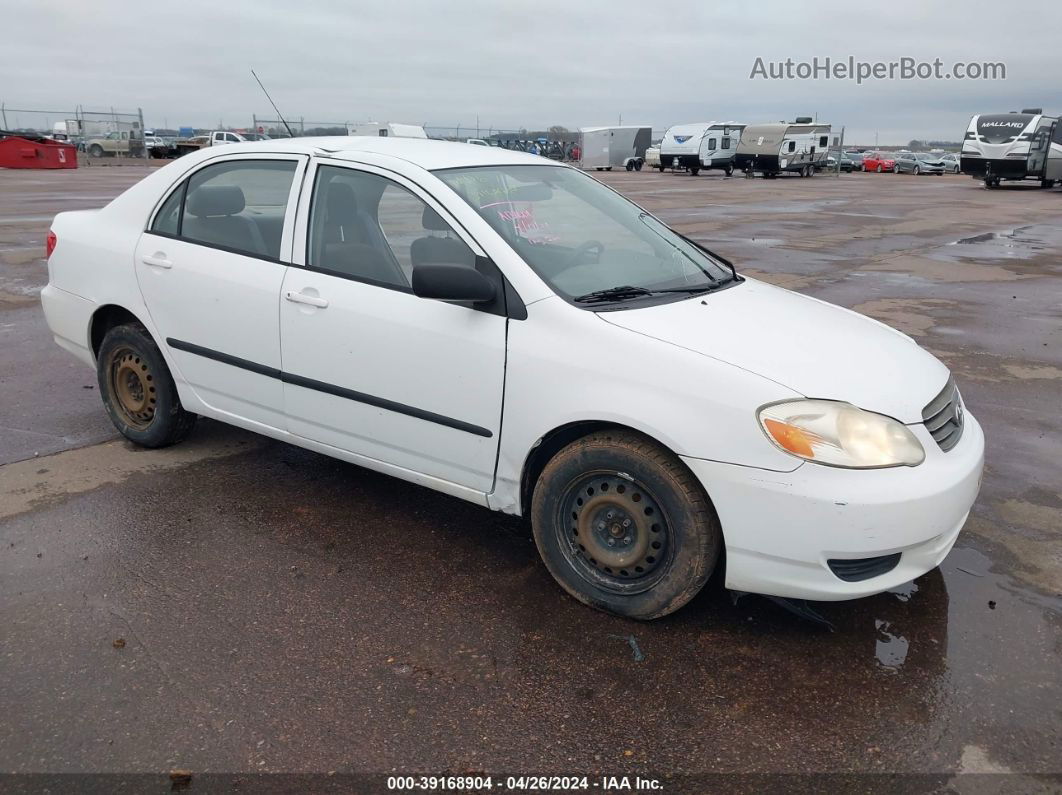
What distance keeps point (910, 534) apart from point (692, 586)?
0.72 m

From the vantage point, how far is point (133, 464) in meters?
4.51

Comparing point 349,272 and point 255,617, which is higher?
point 349,272

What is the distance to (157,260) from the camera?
13.9ft

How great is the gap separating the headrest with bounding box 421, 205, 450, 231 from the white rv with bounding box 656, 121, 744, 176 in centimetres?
4337

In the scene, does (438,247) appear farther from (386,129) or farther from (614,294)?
(386,129)


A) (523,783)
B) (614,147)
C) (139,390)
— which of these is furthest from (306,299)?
(614,147)

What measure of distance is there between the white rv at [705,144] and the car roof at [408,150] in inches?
1676

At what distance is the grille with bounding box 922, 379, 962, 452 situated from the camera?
303 centimetres

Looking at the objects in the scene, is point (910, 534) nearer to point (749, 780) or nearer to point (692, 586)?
point (692, 586)

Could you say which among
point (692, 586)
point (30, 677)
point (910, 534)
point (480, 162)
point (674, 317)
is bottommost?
point (30, 677)

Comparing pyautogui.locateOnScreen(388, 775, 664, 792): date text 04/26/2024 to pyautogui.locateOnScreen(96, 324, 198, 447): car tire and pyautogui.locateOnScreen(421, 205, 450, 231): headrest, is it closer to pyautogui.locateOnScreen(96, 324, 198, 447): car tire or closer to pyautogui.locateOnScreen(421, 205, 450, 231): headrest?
pyautogui.locateOnScreen(421, 205, 450, 231): headrest

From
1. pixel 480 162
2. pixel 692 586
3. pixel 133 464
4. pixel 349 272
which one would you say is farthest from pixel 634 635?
pixel 133 464

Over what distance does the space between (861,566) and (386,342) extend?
1927 mm

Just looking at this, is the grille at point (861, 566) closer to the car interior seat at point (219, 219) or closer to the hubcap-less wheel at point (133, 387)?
the car interior seat at point (219, 219)
